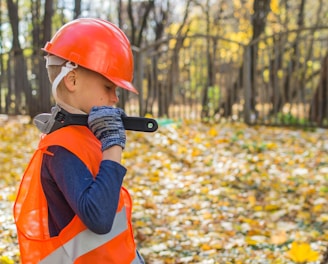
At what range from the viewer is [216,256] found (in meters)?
3.82

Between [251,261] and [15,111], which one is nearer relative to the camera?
[251,261]

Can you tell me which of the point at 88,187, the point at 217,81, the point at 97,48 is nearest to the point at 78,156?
the point at 88,187

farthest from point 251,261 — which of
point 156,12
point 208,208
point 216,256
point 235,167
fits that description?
point 156,12

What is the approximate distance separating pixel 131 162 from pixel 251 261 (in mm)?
3345

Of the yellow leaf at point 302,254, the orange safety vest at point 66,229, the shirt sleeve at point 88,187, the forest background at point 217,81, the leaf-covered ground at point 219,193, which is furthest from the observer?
the forest background at point 217,81

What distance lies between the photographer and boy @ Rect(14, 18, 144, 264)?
157 centimetres

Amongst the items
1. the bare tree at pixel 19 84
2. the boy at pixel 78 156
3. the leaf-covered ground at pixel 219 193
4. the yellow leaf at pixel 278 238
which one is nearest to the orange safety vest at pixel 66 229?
the boy at pixel 78 156

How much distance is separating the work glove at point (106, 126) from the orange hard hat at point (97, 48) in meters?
0.11

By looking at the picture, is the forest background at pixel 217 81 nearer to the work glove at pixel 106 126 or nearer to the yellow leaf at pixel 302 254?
the yellow leaf at pixel 302 254

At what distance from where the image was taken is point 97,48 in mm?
1671

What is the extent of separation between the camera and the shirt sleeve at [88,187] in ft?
4.94

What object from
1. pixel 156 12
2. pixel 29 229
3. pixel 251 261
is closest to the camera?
pixel 29 229

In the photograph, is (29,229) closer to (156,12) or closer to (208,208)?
(208,208)

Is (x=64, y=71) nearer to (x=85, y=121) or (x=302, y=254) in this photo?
(x=85, y=121)
